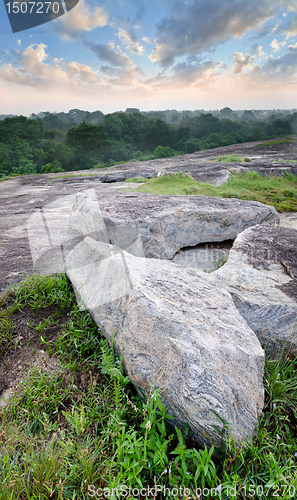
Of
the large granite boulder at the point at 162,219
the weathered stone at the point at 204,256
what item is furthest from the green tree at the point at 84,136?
the weathered stone at the point at 204,256

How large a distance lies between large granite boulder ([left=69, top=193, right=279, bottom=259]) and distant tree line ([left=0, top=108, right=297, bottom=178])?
2001 cm

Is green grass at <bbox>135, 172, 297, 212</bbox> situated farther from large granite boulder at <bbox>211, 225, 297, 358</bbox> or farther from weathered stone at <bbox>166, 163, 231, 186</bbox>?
large granite boulder at <bbox>211, 225, 297, 358</bbox>

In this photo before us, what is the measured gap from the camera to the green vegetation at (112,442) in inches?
48.7

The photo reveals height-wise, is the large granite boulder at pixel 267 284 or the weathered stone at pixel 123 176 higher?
the weathered stone at pixel 123 176

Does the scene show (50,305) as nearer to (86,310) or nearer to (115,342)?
(86,310)

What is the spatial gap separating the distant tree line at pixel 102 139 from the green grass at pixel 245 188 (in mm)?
17177

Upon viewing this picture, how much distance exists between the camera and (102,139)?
106ft

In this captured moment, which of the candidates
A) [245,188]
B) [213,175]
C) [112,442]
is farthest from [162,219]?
[213,175]

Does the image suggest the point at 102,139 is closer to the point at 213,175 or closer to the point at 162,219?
the point at 213,175

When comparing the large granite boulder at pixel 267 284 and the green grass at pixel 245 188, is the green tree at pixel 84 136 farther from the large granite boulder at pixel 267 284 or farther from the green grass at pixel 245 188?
the large granite boulder at pixel 267 284

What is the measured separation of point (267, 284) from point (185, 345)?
132cm

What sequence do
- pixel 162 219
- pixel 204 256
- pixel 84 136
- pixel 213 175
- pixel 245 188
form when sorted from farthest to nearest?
1. pixel 84 136
2. pixel 213 175
3. pixel 245 188
4. pixel 204 256
5. pixel 162 219

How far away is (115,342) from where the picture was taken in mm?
1893

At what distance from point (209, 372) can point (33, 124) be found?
36571 millimetres
